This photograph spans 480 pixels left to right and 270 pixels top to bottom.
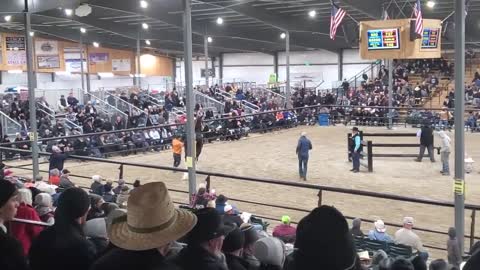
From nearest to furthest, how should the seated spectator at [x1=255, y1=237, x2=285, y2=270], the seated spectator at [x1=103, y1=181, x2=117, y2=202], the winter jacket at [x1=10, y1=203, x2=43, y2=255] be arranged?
the seated spectator at [x1=255, y1=237, x2=285, y2=270] → the winter jacket at [x1=10, y1=203, x2=43, y2=255] → the seated spectator at [x1=103, y1=181, x2=117, y2=202]

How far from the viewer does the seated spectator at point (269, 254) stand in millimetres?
3285

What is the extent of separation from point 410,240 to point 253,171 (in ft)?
29.1

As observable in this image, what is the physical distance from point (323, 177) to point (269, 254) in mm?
12451

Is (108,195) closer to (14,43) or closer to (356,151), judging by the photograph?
(356,151)

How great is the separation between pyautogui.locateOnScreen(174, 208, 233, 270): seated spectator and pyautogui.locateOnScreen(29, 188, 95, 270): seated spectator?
681 millimetres

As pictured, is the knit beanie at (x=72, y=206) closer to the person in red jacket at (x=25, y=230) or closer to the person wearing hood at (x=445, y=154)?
the person in red jacket at (x=25, y=230)

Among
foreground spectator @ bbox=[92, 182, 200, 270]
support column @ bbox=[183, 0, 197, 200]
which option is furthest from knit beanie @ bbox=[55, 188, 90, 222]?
support column @ bbox=[183, 0, 197, 200]

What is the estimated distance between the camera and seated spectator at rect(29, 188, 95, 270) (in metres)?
3.31

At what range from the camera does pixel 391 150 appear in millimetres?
20125

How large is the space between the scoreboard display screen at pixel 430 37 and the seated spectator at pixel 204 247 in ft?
53.9

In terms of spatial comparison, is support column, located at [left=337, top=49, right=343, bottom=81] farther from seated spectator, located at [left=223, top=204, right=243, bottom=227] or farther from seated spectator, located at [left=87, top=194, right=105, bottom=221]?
seated spectator, located at [left=87, top=194, right=105, bottom=221]

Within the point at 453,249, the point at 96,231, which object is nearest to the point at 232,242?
the point at 96,231

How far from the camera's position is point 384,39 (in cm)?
1798

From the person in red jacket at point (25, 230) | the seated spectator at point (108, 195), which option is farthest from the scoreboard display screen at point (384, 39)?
the person in red jacket at point (25, 230)
